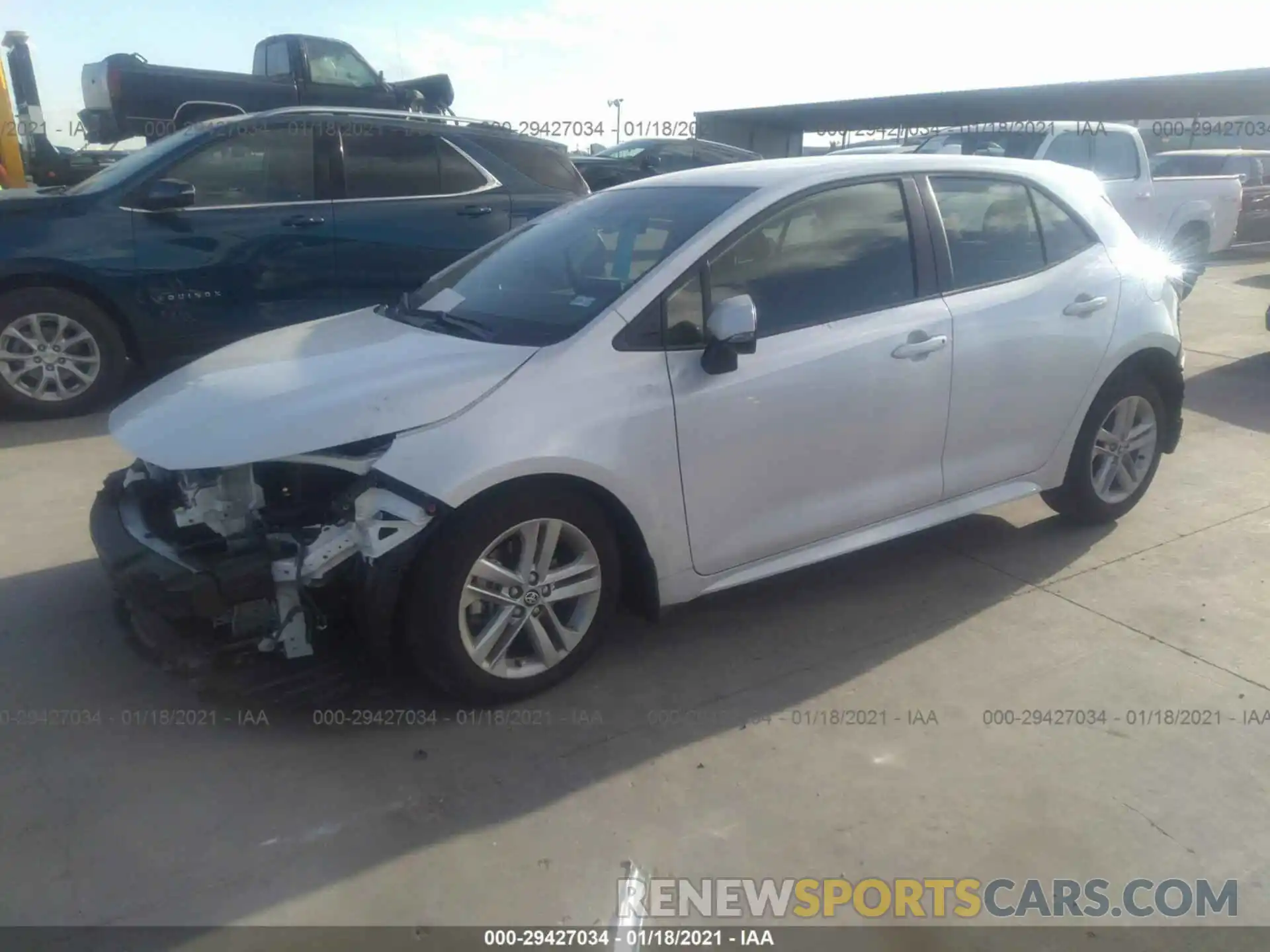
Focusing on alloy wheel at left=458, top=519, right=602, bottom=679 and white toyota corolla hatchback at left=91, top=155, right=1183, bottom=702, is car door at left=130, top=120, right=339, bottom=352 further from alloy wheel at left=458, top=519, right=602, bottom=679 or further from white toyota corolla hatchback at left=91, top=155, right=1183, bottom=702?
alloy wheel at left=458, top=519, right=602, bottom=679

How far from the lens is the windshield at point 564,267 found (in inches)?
138

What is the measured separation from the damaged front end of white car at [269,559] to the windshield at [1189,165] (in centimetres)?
1547

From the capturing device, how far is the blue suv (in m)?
6.24

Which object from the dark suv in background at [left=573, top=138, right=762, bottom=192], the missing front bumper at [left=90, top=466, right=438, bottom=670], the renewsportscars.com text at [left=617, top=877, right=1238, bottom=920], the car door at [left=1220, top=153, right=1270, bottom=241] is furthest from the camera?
the car door at [left=1220, top=153, right=1270, bottom=241]

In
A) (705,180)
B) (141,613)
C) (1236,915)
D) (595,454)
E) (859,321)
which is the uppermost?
(705,180)

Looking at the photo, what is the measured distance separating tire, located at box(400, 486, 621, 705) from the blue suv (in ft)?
13.8

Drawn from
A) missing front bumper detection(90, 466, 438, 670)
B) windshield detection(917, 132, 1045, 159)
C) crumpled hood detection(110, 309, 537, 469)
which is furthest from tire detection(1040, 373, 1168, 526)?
windshield detection(917, 132, 1045, 159)

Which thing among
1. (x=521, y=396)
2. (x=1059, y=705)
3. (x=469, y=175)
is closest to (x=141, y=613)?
(x=521, y=396)

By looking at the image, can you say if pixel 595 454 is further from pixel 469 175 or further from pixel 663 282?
pixel 469 175

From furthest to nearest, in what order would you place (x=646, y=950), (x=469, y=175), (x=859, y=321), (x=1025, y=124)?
1. (x=1025, y=124)
2. (x=469, y=175)
3. (x=859, y=321)
4. (x=646, y=950)

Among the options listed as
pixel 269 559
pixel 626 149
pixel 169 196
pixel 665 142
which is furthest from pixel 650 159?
pixel 269 559

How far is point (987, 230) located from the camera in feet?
13.9

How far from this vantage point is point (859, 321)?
12.4 feet

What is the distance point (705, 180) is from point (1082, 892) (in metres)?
2.73
